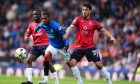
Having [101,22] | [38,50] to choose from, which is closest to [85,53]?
[38,50]

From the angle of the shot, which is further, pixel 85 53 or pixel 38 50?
pixel 38 50

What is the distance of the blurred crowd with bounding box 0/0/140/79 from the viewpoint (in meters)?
28.8

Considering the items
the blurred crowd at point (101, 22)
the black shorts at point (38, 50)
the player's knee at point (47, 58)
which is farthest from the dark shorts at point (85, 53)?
the blurred crowd at point (101, 22)

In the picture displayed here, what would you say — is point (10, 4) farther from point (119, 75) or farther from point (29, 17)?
point (119, 75)

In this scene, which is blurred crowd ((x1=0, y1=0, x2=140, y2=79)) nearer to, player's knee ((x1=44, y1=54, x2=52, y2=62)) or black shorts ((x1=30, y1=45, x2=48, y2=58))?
black shorts ((x1=30, y1=45, x2=48, y2=58))

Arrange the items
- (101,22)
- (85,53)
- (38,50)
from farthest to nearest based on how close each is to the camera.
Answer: (101,22) < (38,50) < (85,53)

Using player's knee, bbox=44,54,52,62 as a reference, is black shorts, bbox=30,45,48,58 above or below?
above

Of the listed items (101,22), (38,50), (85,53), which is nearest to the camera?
(85,53)

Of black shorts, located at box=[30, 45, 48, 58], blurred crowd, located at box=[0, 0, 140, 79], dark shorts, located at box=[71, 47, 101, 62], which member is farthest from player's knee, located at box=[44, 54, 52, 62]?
blurred crowd, located at box=[0, 0, 140, 79]

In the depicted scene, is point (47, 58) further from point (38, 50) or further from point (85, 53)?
point (38, 50)

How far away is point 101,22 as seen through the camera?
31.9 metres

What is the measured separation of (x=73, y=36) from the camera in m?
31.3

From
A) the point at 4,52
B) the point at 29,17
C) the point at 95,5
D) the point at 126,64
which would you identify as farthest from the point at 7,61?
the point at 126,64

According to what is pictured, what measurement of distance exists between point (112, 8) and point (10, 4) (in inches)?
307
